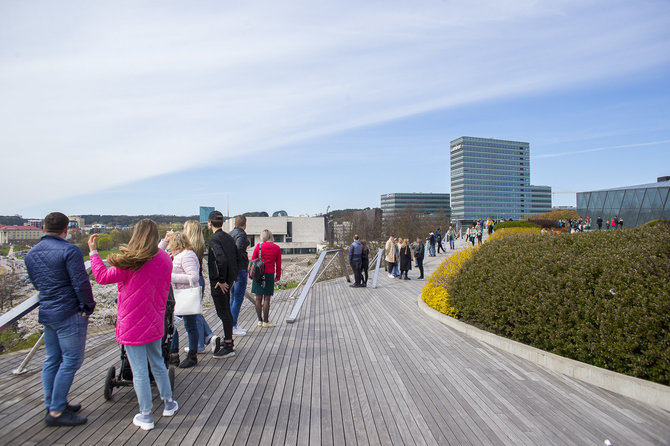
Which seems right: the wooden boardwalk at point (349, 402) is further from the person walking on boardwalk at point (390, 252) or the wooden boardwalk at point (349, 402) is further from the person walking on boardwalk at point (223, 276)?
the person walking on boardwalk at point (390, 252)

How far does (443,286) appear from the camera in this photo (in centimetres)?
884

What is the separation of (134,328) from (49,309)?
72 centimetres

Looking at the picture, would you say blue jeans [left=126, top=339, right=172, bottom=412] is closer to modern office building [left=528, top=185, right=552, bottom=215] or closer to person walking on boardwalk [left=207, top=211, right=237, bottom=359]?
person walking on boardwalk [left=207, top=211, right=237, bottom=359]

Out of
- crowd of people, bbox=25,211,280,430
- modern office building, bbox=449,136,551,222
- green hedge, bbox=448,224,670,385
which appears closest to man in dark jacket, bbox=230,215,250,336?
crowd of people, bbox=25,211,280,430

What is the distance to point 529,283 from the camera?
5.80 metres

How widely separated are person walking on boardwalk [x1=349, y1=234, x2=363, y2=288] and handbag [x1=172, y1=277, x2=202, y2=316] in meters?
7.84

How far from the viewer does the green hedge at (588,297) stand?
4.21 meters

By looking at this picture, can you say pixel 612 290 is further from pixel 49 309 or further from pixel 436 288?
pixel 49 309

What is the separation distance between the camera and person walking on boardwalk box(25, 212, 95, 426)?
3354mm

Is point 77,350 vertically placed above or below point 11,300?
above

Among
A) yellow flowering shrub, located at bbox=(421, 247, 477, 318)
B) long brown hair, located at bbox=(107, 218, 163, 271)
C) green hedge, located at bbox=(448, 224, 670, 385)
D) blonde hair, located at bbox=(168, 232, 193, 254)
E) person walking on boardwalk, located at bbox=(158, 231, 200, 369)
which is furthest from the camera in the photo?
yellow flowering shrub, located at bbox=(421, 247, 477, 318)

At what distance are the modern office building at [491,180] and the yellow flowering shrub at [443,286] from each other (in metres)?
128

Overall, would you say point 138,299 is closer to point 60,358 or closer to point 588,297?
point 60,358

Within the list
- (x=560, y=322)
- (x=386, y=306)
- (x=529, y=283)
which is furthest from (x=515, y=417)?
(x=386, y=306)
